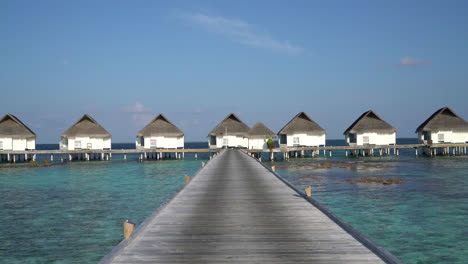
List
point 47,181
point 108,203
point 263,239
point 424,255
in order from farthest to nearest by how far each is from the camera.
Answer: point 47,181 < point 108,203 < point 424,255 < point 263,239

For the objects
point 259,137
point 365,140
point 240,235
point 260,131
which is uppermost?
point 260,131

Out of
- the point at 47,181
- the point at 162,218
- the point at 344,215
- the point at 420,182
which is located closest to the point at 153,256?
the point at 162,218

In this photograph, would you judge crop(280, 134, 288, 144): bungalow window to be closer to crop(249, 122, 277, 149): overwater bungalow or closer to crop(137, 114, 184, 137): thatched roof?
crop(249, 122, 277, 149): overwater bungalow

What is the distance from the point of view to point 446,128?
64188 millimetres

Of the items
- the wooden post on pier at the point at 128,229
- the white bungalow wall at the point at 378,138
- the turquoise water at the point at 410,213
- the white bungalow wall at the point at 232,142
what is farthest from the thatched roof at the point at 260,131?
the wooden post on pier at the point at 128,229

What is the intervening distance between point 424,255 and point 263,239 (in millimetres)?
6324

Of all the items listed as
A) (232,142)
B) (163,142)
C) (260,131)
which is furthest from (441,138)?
(163,142)

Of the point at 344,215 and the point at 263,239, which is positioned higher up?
the point at 263,239

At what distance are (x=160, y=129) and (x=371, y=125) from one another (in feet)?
111

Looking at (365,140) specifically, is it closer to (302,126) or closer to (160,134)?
(302,126)

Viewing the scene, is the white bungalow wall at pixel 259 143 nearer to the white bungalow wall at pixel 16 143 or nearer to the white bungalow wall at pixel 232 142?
the white bungalow wall at pixel 232 142

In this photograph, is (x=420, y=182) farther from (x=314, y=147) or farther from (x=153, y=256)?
(x=314, y=147)

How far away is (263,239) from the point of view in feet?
25.8

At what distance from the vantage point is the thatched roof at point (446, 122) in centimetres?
6427
